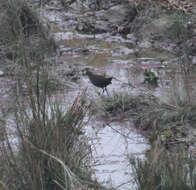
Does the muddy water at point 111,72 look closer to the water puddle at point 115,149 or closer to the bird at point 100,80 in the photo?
the water puddle at point 115,149

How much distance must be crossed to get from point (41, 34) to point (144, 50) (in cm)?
193

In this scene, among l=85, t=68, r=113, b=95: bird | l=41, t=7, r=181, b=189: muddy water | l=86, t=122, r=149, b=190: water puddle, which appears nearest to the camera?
l=86, t=122, r=149, b=190: water puddle

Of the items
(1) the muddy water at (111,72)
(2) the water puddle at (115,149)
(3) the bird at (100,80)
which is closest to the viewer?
(2) the water puddle at (115,149)

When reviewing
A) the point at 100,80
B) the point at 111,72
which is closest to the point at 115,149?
the point at 100,80

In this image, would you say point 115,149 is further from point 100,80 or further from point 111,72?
point 111,72

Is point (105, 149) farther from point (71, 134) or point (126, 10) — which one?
point (126, 10)

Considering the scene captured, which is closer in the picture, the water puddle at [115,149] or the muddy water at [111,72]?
the water puddle at [115,149]

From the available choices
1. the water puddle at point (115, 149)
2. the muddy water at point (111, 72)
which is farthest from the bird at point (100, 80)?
the water puddle at point (115, 149)

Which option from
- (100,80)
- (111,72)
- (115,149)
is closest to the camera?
(115,149)

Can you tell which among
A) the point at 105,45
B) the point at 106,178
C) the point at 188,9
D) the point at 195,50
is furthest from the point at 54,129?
the point at 188,9

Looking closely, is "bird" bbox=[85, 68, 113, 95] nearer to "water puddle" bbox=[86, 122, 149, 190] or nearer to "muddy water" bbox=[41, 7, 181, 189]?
"muddy water" bbox=[41, 7, 181, 189]

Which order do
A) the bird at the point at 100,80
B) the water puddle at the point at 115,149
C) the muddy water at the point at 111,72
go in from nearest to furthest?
1. the water puddle at the point at 115,149
2. the muddy water at the point at 111,72
3. the bird at the point at 100,80

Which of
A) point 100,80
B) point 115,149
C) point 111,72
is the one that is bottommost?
point 115,149

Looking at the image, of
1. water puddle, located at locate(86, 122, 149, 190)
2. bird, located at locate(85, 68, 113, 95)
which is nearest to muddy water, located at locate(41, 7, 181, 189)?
water puddle, located at locate(86, 122, 149, 190)
